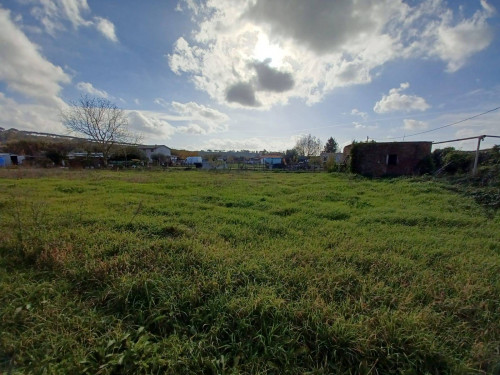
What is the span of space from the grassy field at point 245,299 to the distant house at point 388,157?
1140 centimetres

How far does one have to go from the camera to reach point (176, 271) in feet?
9.64

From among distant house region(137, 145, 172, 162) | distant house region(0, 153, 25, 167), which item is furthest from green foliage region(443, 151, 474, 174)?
distant house region(137, 145, 172, 162)

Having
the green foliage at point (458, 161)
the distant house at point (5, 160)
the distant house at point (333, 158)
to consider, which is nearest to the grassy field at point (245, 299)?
the green foliage at point (458, 161)

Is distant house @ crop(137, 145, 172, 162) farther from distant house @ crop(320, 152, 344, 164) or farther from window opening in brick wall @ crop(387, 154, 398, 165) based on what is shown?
window opening in brick wall @ crop(387, 154, 398, 165)

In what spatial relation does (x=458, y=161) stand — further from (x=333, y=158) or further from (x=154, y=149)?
(x=154, y=149)

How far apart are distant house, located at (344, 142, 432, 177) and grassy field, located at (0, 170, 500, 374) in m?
11.4

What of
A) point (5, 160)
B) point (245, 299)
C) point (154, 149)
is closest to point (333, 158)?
point (245, 299)

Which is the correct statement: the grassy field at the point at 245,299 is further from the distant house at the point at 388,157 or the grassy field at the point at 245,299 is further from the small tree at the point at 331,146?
the small tree at the point at 331,146

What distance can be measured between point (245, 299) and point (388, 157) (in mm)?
16303

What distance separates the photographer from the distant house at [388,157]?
14250mm

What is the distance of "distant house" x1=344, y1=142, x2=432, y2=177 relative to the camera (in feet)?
46.8

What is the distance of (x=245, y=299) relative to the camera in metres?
2.38

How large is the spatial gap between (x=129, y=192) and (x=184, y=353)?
330 inches

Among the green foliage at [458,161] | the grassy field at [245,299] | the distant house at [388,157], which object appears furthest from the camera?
the distant house at [388,157]
